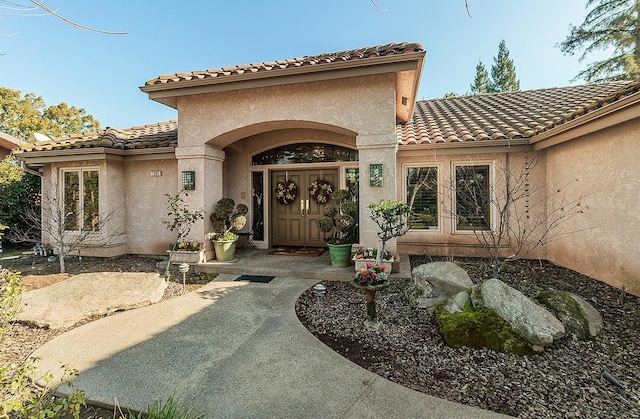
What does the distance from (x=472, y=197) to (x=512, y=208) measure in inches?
36.8

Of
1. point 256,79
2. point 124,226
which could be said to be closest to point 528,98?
point 256,79

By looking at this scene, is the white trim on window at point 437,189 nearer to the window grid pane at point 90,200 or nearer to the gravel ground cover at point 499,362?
the gravel ground cover at point 499,362

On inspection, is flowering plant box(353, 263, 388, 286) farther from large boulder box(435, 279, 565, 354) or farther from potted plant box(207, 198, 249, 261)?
potted plant box(207, 198, 249, 261)

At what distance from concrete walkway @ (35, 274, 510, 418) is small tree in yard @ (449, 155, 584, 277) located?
17.0 ft

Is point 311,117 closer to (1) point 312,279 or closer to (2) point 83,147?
(1) point 312,279

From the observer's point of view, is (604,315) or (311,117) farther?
(311,117)

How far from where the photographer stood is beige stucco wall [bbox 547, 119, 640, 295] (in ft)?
15.5

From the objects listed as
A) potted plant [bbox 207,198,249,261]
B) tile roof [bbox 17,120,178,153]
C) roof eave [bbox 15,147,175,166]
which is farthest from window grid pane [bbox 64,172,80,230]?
potted plant [bbox 207,198,249,261]

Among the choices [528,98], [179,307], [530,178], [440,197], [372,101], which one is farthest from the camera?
[528,98]

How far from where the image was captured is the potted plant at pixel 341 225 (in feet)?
21.9

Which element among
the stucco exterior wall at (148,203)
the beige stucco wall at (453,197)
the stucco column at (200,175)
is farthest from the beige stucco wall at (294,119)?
the beige stucco wall at (453,197)

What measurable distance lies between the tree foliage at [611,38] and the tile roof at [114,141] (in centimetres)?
1931

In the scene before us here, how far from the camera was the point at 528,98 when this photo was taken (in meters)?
10.8

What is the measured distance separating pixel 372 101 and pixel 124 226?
767cm
